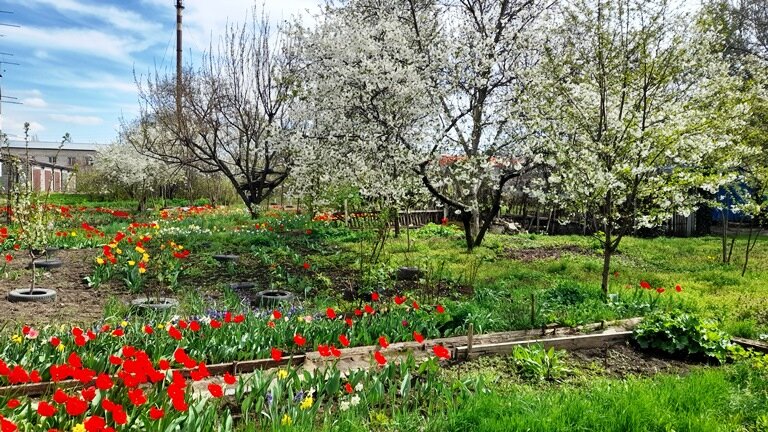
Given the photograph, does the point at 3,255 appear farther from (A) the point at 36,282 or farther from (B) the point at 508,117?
(B) the point at 508,117

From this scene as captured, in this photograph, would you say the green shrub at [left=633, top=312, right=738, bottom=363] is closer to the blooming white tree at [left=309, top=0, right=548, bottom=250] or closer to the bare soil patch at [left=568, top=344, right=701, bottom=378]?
the bare soil patch at [left=568, top=344, right=701, bottom=378]

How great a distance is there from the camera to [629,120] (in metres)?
6.73

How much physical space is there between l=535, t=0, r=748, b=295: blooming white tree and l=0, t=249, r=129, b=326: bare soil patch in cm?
568

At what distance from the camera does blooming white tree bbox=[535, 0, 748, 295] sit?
257 inches

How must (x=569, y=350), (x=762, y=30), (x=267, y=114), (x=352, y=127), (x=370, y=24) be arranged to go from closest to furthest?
(x=569, y=350) → (x=352, y=127) → (x=370, y=24) → (x=267, y=114) → (x=762, y=30)

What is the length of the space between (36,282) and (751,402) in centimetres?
742

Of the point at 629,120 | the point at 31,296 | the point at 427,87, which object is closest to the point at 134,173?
the point at 427,87

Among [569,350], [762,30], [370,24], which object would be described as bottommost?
[569,350]

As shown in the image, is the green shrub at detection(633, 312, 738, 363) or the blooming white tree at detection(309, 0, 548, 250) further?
the blooming white tree at detection(309, 0, 548, 250)

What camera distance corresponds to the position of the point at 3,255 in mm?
8414

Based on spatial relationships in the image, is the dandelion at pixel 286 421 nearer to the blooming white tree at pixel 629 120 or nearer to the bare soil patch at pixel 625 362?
the bare soil patch at pixel 625 362

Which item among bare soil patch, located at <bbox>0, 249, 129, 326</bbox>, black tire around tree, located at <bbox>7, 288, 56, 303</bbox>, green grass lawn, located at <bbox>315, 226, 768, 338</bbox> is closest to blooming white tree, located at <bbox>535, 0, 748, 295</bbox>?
green grass lawn, located at <bbox>315, 226, 768, 338</bbox>

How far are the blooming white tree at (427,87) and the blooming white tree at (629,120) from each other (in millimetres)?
2688

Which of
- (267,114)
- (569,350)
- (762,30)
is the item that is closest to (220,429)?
(569,350)
